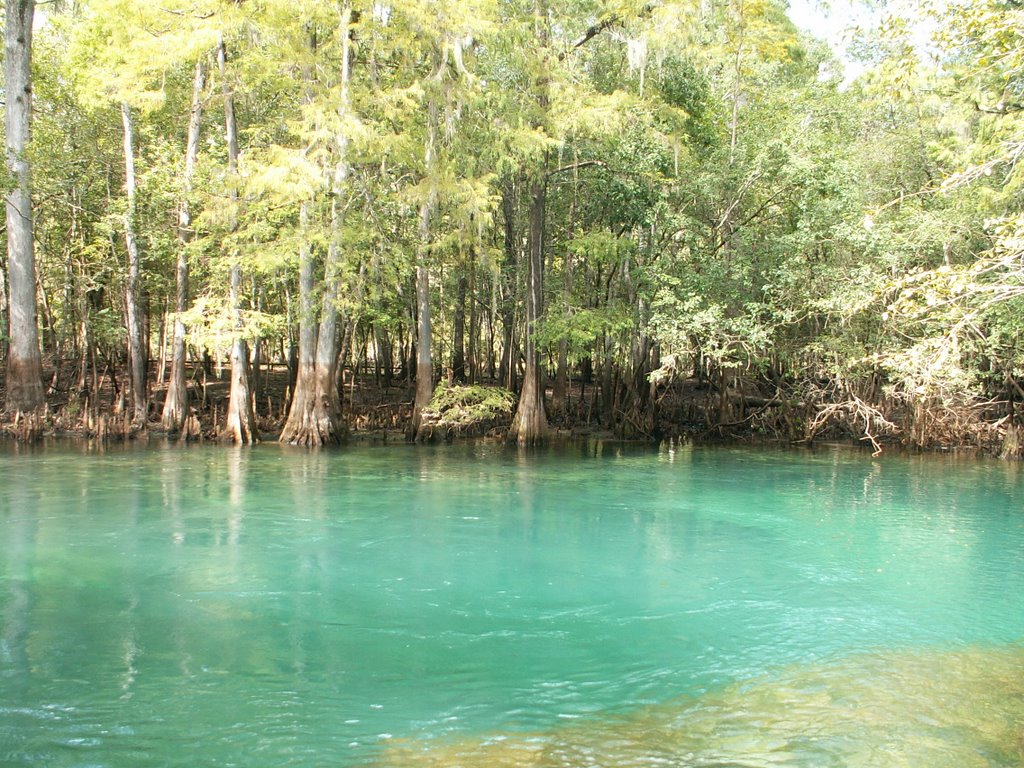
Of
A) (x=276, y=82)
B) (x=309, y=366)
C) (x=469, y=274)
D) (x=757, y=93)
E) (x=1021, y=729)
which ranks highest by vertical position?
(x=757, y=93)

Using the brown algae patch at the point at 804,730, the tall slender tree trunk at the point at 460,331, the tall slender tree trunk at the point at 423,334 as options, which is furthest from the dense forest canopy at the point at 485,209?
the brown algae patch at the point at 804,730

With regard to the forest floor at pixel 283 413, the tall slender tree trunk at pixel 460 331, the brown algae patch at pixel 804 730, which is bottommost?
the brown algae patch at pixel 804 730

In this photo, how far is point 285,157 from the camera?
1492 cm

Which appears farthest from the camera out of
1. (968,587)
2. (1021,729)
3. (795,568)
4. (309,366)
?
(309,366)

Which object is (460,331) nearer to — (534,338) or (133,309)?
(534,338)

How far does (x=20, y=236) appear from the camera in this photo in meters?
17.6

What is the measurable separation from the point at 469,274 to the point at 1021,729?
1833 centimetres

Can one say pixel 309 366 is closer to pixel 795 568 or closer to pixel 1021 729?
pixel 795 568

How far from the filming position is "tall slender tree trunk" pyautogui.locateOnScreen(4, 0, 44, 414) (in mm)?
17172

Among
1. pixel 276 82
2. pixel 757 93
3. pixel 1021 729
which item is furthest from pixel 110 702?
pixel 757 93

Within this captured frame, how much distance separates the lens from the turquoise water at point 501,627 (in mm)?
4586

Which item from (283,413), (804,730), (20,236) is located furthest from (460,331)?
(804,730)

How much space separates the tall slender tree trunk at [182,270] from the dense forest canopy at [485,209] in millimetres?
71

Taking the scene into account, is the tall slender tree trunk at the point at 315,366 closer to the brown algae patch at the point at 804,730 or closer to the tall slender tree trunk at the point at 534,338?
the tall slender tree trunk at the point at 534,338
